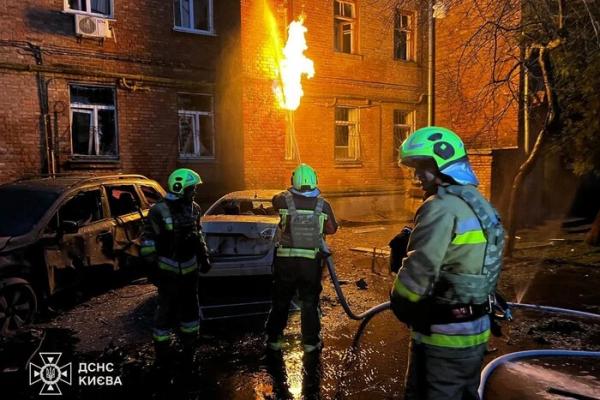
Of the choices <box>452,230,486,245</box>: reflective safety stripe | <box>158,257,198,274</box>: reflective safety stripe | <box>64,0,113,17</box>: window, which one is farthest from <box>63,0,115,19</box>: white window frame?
<box>452,230,486,245</box>: reflective safety stripe

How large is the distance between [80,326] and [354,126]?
1120 cm

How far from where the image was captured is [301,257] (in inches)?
179

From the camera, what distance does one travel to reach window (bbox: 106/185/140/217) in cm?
721

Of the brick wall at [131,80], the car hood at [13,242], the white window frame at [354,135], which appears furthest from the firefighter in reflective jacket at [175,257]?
the white window frame at [354,135]

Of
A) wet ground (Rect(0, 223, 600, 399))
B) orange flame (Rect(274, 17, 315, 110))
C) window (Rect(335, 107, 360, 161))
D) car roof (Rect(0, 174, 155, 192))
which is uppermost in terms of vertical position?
orange flame (Rect(274, 17, 315, 110))

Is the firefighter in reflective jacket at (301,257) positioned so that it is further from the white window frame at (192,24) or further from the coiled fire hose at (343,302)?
the white window frame at (192,24)

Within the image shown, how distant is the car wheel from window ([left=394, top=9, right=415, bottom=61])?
1381 centimetres

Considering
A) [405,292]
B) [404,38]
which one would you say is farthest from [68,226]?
[404,38]

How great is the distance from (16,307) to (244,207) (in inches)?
135

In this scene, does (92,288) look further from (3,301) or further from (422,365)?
(422,365)

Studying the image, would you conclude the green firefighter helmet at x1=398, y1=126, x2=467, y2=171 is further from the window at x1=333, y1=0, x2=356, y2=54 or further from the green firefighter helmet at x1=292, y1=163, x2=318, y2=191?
the window at x1=333, y1=0, x2=356, y2=54

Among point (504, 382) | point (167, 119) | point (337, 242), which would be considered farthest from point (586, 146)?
point (167, 119)

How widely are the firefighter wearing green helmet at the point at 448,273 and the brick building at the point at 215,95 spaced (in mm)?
6784

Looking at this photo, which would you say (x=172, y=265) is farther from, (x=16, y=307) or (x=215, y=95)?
(x=215, y=95)
